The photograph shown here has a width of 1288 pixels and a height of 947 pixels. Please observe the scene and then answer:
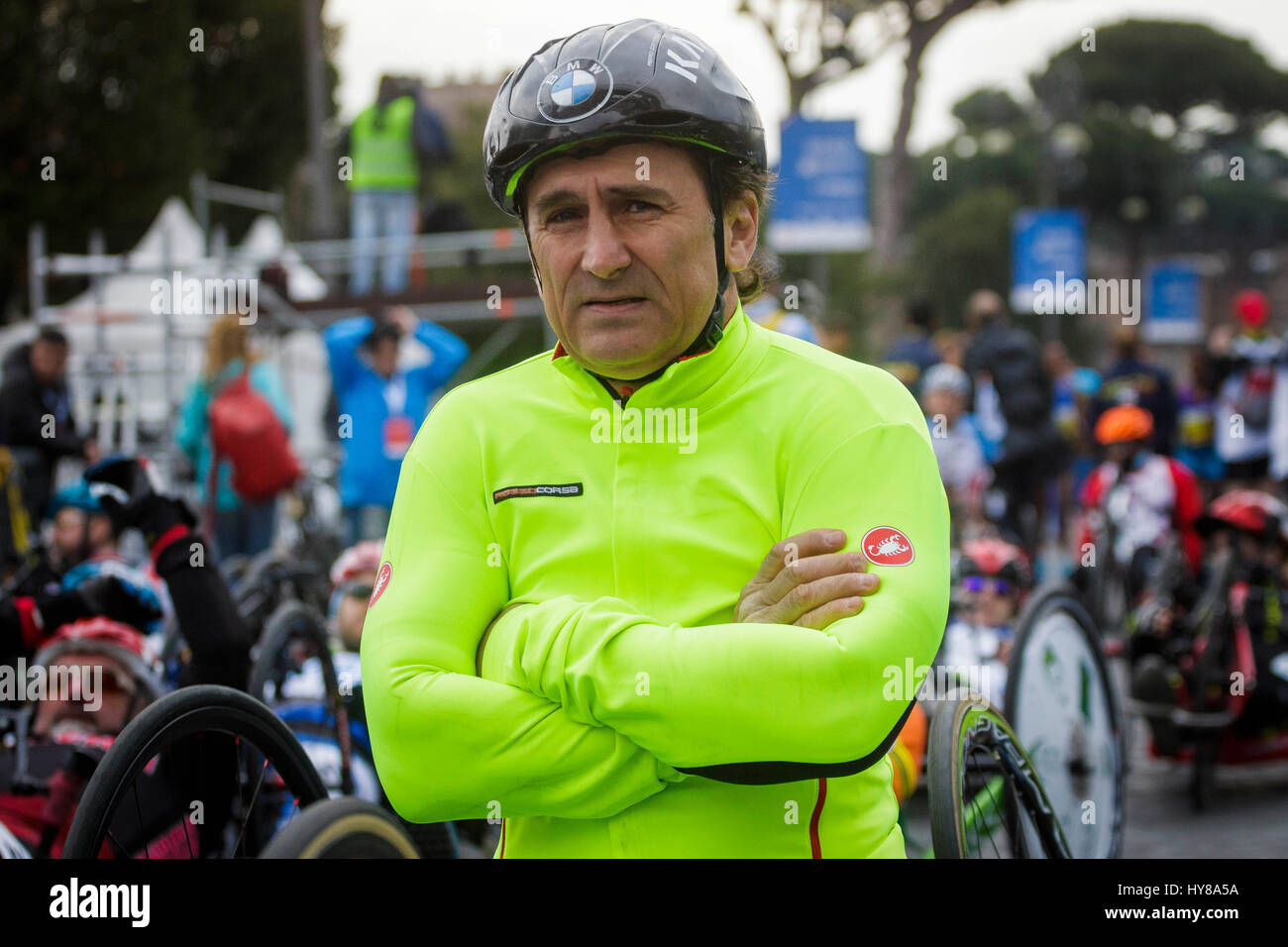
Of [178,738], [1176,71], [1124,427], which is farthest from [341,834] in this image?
[1176,71]

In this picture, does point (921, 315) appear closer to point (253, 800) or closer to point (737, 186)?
point (737, 186)

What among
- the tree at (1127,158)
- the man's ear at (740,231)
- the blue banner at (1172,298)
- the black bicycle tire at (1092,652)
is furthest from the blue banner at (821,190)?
the tree at (1127,158)

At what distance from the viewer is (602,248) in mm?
2326

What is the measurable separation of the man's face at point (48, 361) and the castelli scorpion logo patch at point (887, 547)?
8040 millimetres

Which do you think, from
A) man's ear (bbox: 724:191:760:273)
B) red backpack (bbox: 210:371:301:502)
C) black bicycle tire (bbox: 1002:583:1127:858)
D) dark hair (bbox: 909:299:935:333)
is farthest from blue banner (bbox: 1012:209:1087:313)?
man's ear (bbox: 724:191:760:273)

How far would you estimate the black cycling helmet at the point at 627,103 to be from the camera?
228 cm

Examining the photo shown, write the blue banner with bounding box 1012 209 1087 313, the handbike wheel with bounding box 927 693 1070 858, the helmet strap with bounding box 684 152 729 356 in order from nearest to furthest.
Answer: the helmet strap with bounding box 684 152 729 356, the handbike wheel with bounding box 927 693 1070 858, the blue banner with bounding box 1012 209 1087 313

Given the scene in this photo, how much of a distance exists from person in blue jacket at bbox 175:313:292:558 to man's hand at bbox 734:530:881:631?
6.15 m

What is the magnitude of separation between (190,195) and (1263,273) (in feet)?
106

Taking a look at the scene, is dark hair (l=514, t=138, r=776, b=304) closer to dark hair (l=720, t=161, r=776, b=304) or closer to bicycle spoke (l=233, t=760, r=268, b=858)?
dark hair (l=720, t=161, r=776, b=304)

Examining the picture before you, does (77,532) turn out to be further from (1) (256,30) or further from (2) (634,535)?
(1) (256,30)

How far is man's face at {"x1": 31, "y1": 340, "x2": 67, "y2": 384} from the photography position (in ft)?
30.0

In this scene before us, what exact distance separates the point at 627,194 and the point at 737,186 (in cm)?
25

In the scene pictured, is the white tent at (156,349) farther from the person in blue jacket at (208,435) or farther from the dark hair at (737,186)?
the dark hair at (737,186)
